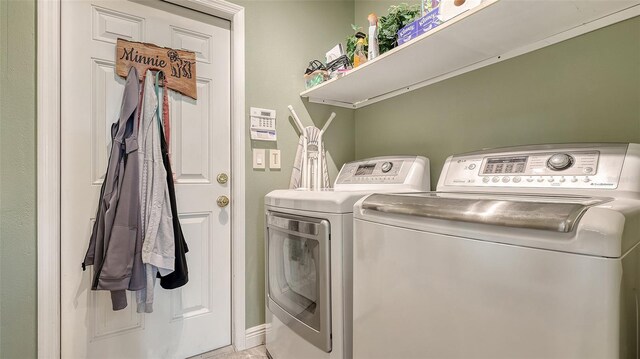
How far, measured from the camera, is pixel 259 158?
1787mm

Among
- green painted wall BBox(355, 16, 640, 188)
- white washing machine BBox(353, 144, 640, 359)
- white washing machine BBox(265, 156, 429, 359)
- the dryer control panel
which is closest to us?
white washing machine BBox(353, 144, 640, 359)

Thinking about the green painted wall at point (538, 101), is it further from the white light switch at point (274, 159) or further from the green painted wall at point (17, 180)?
the green painted wall at point (17, 180)

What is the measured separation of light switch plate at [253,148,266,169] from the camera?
1.78 m

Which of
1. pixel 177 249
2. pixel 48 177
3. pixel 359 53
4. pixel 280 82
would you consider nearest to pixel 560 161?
pixel 359 53

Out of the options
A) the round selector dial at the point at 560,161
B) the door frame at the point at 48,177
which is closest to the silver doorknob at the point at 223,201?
the door frame at the point at 48,177

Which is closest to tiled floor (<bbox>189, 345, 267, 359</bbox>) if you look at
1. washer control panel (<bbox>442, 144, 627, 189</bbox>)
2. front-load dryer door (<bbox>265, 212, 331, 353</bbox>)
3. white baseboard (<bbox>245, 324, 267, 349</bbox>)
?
white baseboard (<bbox>245, 324, 267, 349</bbox>)

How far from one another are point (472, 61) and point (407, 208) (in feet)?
3.21

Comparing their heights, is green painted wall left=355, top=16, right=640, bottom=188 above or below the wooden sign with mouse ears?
below

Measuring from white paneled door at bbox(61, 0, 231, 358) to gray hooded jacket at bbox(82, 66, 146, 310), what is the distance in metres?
0.14

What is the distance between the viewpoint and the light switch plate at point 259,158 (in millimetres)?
1775

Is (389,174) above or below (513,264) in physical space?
above

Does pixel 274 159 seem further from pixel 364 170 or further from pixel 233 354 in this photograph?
pixel 233 354

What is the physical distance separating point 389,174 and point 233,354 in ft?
4.57

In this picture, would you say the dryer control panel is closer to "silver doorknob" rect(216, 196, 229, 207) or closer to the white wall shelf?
the white wall shelf
